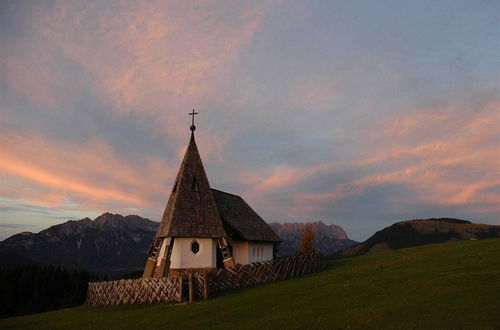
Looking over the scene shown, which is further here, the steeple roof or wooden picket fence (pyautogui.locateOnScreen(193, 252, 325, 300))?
the steeple roof

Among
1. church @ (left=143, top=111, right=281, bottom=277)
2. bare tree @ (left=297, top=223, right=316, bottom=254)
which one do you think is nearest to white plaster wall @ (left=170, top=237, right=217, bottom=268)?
church @ (left=143, top=111, right=281, bottom=277)

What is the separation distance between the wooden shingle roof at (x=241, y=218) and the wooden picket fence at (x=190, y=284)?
22.8 ft

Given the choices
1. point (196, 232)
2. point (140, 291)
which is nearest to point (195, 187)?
point (196, 232)

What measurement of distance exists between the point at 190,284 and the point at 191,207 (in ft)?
32.6

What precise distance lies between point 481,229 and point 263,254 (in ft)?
376

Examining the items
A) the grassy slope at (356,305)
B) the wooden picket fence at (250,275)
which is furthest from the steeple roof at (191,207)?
the grassy slope at (356,305)

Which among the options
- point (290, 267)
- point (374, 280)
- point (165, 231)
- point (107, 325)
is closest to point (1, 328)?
point (107, 325)

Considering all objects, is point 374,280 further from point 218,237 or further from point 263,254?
point 263,254

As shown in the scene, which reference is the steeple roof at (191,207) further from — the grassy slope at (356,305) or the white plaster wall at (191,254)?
the grassy slope at (356,305)

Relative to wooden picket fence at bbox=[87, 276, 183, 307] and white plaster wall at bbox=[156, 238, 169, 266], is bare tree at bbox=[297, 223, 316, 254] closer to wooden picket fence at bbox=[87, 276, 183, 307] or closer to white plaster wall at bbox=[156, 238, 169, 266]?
white plaster wall at bbox=[156, 238, 169, 266]

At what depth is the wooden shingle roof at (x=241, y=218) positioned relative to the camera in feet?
126

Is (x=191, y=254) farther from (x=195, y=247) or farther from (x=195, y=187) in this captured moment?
(x=195, y=187)

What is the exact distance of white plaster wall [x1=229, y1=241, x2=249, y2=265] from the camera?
3866 centimetres

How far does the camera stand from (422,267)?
28.0 meters
